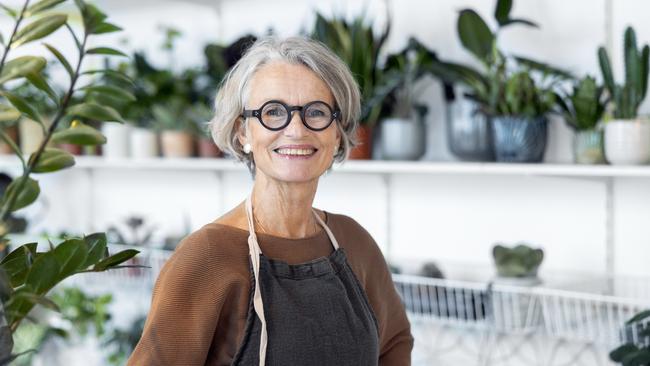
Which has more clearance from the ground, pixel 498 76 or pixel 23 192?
pixel 498 76

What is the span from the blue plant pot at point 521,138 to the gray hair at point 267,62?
21.2 inches

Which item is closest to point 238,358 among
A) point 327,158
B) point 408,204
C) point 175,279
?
point 175,279

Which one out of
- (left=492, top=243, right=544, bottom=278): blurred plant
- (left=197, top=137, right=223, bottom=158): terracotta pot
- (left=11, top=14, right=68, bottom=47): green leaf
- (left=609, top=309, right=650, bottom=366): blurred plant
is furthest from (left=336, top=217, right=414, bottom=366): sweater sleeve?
(left=197, top=137, right=223, bottom=158): terracotta pot

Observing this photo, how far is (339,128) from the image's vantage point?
1.02 meters

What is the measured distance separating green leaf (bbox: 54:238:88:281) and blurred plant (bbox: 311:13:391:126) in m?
1.04

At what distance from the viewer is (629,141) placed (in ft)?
4.47

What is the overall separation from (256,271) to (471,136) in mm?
764

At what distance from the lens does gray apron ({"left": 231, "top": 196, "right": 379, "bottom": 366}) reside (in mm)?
912

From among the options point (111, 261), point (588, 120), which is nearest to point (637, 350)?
point (588, 120)

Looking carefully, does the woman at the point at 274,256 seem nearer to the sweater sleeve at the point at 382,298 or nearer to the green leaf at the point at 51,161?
the sweater sleeve at the point at 382,298

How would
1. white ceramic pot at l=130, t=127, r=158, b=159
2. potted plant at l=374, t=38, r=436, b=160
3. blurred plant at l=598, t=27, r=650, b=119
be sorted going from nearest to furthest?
blurred plant at l=598, t=27, r=650, b=119
potted plant at l=374, t=38, r=436, b=160
white ceramic pot at l=130, t=127, r=158, b=159

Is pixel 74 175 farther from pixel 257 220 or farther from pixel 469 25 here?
pixel 257 220

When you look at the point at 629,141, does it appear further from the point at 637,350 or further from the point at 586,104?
the point at 637,350

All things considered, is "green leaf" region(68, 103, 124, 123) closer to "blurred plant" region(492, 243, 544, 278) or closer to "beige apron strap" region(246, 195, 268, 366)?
"beige apron strap" region(246, 195, 268, 366)
